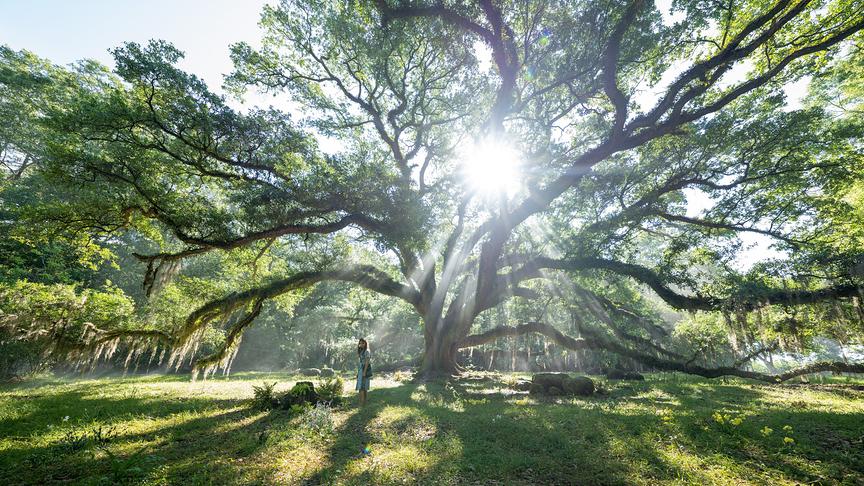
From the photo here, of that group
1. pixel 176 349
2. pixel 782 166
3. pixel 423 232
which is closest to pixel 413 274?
pixel 423 232

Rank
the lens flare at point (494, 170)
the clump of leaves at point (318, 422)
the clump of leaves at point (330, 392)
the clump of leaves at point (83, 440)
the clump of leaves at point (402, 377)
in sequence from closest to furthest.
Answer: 1. the clump of leaves at point (83, 440)
2. the clump of leaves at point (318, 422)
3. the clump of leaves at point (330, 392)
4. the lens flare at point (494, 170)
5. the clump of leaves at point (402, 377)

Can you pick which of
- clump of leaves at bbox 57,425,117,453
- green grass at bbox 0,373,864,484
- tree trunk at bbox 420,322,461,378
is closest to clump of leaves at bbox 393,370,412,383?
tree trunk at bbox 420,322,461,378

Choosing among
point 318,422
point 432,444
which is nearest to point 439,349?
point 318,422

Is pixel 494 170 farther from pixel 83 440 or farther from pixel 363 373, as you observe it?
pixel 83 440

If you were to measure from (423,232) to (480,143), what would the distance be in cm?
591

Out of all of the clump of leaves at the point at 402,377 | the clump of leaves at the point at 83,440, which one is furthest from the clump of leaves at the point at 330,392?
the clump of leaves at the point at 402,377

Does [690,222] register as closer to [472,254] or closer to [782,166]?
[782,166]

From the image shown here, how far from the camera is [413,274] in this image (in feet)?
A: 56.7

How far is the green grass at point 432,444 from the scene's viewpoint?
4418mm

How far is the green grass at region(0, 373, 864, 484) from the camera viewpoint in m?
4.42

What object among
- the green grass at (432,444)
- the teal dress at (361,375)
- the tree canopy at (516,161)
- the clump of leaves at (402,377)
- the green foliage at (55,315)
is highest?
the tree canopy at (516,161)

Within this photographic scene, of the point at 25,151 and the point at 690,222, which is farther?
the point at 25,151

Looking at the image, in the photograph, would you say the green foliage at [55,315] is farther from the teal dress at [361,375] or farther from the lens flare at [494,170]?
the lens flare at [494,170]

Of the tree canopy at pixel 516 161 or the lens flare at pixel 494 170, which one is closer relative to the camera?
the tree canopy at pixel 516 161
